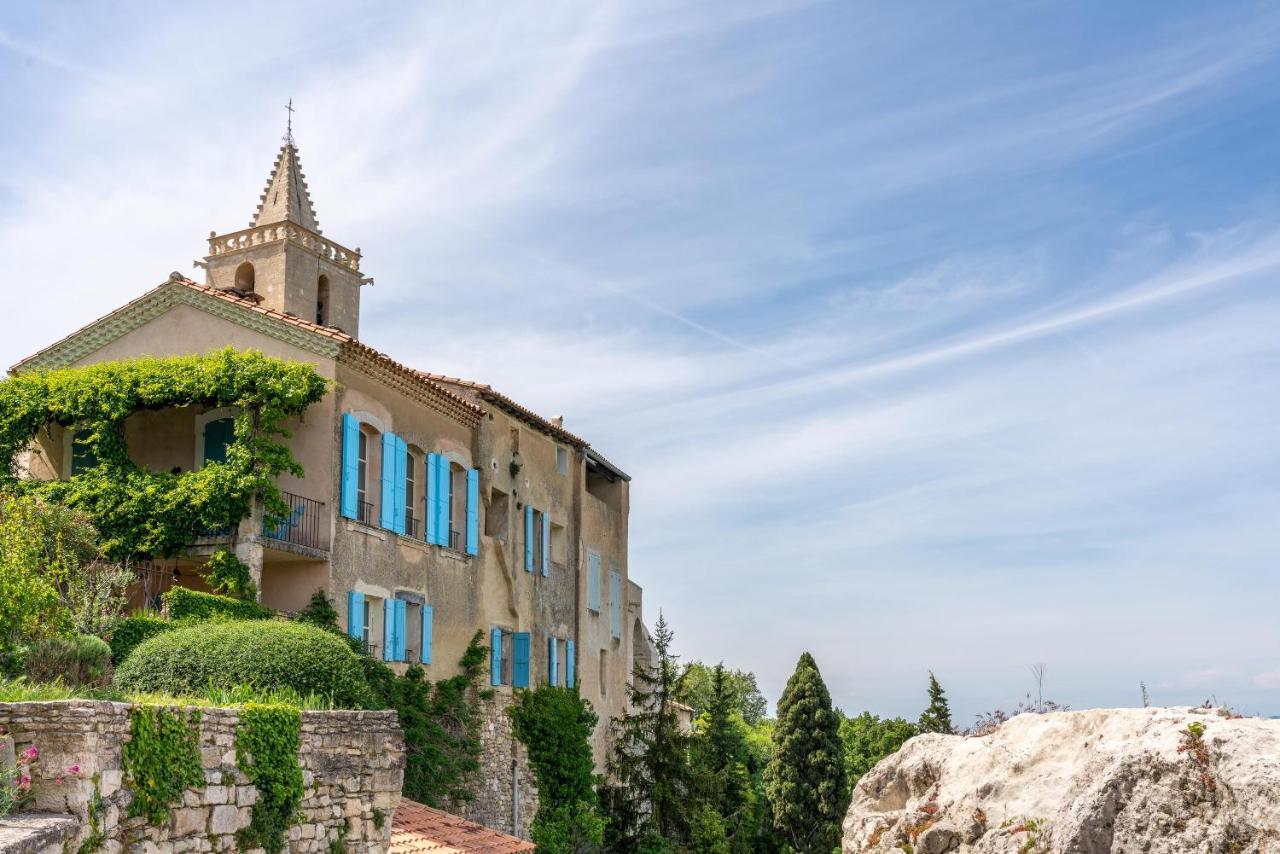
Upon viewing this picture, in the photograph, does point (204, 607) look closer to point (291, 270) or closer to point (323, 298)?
point (291, 270)

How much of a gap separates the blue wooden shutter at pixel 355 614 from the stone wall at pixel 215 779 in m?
10.2

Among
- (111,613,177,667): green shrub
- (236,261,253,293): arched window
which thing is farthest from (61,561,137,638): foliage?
(236,261,253,293): arched window

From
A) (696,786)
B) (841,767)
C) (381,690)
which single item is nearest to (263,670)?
(381,690)

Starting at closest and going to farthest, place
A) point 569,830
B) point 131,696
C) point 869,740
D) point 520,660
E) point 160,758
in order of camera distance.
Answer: point 160,758, point 131,696, point 520,660, point 569,830, point 869,740

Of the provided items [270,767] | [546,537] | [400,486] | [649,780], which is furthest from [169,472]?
[649,780]

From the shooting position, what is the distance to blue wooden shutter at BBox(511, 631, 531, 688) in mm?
30484

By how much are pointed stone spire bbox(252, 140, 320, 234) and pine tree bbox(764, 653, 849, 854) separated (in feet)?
71.7

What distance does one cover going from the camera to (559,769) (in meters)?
31.1

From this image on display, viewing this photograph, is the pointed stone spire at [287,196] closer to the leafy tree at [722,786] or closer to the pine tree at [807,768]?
the leafy tree at [722,786]

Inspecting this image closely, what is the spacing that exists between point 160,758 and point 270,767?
1711mm

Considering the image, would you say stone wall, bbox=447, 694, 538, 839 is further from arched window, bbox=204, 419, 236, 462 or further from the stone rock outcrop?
the stone rock outcrop

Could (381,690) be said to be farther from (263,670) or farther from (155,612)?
(263,670)

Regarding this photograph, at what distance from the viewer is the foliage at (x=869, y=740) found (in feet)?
156

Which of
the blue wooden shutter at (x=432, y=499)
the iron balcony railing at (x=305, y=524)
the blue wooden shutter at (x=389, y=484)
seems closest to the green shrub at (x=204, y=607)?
the iron balcony railing at (x=305, y=524)
